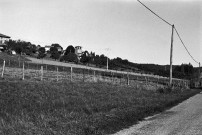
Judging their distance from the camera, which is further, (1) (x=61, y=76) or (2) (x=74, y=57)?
(2) (x=74, y=57)

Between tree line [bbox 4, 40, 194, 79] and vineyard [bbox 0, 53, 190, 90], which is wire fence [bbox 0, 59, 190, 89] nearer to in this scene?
vineyard [bbox 0, 53, 190, 90]

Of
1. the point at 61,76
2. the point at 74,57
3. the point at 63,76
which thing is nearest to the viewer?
the point at 61,76

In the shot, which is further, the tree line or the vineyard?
the tree line

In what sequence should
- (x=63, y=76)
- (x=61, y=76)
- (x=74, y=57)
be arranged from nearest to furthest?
(x=61, y=76)
(x=63, y=76)
(x=74, y=57)

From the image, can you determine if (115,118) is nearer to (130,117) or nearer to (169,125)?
(130,117)

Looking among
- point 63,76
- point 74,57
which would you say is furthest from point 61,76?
point 74,57

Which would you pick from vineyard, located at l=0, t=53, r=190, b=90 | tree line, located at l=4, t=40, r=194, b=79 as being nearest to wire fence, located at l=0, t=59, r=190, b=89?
vineyard, located at l=0, t=53, r=190, b=90

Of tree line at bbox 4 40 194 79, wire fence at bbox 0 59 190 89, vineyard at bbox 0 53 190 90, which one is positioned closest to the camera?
wire fence at bbox 0 59 190 89

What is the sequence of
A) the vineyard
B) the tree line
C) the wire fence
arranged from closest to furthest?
1. the wire fence
2. the vineyard
3. the tree line

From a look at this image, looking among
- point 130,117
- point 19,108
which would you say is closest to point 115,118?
point 130,117

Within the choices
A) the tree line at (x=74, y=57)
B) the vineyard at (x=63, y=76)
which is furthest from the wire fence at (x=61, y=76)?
the tree line at (x=74, y=57)

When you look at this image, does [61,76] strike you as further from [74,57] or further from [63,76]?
[74,57]

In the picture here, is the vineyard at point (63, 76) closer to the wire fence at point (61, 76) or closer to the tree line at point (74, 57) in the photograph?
the wire fence at point (61, 76)

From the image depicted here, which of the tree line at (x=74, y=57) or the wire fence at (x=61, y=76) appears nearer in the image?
the wire fence at (x=61, y=76)
